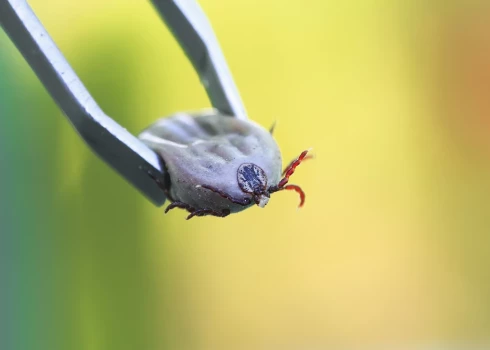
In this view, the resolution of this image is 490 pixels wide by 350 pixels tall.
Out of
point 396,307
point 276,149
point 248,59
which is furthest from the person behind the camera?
point 396,307

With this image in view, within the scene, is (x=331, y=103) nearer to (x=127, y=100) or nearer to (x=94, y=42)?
(x=127, y=100)

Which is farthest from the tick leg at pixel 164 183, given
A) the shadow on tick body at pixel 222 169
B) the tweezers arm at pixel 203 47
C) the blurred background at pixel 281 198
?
the blurred background at pixel 281 198

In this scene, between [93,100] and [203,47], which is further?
[203,47]

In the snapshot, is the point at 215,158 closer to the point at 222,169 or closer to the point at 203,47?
the point at 222,169

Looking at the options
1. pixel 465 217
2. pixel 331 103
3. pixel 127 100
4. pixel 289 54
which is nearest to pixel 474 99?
pixel 465 217

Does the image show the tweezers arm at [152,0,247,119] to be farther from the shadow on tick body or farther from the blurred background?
the blurred background

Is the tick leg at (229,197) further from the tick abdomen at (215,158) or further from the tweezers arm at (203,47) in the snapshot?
the tweezers arm at (203,47)

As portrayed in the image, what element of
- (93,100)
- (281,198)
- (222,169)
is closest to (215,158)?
(222,169)
